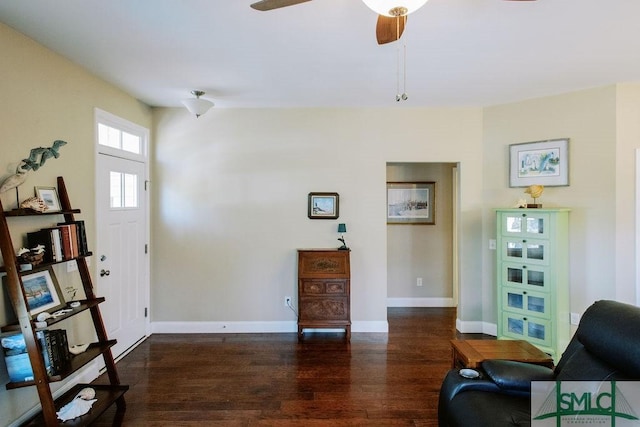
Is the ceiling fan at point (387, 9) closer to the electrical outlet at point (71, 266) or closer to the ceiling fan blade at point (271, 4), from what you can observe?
the ceiling fan blade at point (271, 4)

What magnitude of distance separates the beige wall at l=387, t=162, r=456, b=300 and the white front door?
3.38 metres

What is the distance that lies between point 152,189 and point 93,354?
2.09 metres

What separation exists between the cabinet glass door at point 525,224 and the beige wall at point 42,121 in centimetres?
409

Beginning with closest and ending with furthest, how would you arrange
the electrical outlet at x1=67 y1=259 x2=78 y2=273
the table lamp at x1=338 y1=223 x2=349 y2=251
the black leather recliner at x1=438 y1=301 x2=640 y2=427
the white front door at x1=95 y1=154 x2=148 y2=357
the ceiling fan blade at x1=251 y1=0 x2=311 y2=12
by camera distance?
the ceiling fan blade at x1=251 y1=0 x2=311 y2=12 → the black leather recliner at x1=438 y1=301 x2=640 y2=427 → the electrical outlet at x1=67 y1=259 x2=78 y2=273 → the white front door at x1=95 y1=154 x2=148 y2=357 → the table lamp at x1=338 y1=223 x2=349 y2=251

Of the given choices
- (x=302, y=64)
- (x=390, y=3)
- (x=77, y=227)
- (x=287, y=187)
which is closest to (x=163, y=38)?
(x=302, y=64)

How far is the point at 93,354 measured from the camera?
2402 mm

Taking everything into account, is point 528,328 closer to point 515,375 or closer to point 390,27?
point 515,375

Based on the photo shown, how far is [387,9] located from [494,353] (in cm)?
230

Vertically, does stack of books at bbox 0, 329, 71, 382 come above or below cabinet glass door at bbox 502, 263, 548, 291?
below

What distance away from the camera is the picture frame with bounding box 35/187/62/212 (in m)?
2.38

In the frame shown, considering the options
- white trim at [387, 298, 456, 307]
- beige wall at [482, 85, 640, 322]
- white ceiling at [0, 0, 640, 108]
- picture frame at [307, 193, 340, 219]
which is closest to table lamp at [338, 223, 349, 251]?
picture frame at [307, 193, 340, 219]

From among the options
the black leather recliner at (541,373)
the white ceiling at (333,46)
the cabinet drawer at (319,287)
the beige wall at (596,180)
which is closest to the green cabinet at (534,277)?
the beige wall at (596,180)

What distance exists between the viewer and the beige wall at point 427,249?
5.02 meters

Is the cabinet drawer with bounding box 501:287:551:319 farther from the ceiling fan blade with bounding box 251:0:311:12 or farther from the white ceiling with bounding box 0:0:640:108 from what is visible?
the ceiling fan blade with bounding box 251:0:311:12
